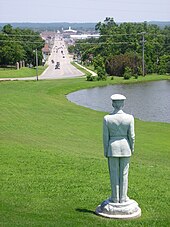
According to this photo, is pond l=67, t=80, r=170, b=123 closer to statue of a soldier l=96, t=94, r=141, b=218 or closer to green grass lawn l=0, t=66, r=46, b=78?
green grass lawn l=0, t=66, r=46, b=78

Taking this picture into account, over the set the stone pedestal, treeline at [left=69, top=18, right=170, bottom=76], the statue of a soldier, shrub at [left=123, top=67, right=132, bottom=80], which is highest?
the statue of a soldier

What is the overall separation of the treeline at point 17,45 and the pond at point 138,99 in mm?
24855

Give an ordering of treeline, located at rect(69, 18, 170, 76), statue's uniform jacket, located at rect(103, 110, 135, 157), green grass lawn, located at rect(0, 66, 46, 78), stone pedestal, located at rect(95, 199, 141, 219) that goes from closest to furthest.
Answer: statue's uniform jacket, located at rect(103, 110, 135, 157), stone pedestal, located at rect(95, 199, 141, 219), green grass lawn, located at rect(0, 66, 46, 78), treeline, located at rect(69, 18, 170, 76)

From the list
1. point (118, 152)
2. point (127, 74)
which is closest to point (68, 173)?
point (118, 152)

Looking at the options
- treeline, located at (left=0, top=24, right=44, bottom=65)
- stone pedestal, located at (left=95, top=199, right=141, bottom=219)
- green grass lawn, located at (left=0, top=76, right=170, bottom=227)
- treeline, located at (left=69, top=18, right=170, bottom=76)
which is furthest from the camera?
treeline, located at (left=0, top=24, right=44, bottom=65)

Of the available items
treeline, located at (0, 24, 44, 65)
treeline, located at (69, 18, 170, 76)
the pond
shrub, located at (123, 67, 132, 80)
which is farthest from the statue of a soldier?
treeline, located at (0, 24, 44, 65)

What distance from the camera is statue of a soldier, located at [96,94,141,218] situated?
925 centimetres

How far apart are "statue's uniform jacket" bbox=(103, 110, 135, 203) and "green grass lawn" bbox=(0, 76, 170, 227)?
0.69 metres

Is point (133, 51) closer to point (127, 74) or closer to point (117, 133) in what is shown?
point (127, 74)

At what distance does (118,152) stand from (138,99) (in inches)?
1407

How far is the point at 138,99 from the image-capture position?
44688 millimetres

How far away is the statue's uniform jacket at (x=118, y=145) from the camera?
926 centimetres

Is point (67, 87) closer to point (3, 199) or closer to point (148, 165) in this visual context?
point (148, 165)

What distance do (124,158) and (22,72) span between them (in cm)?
6907
